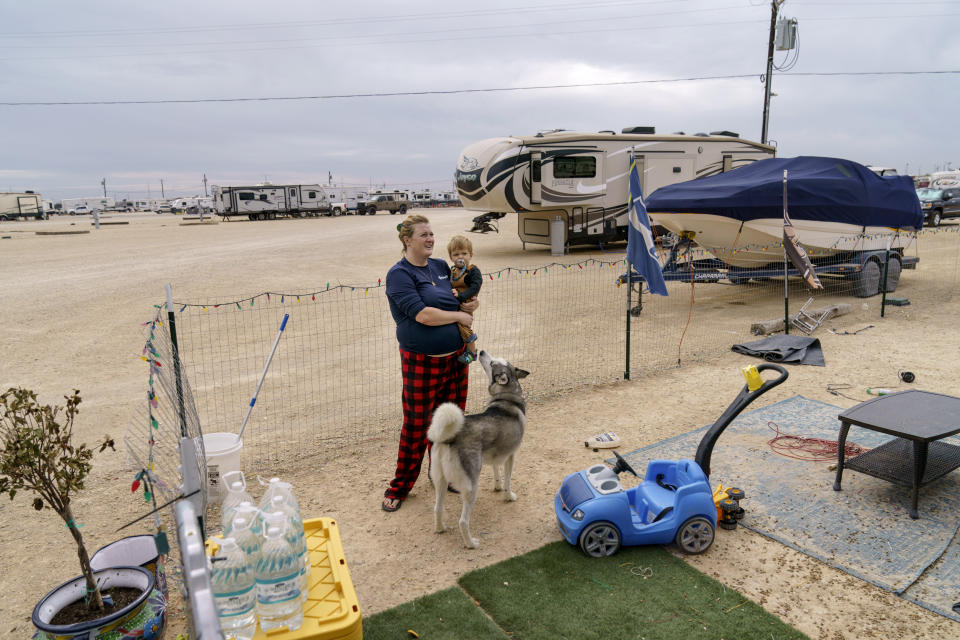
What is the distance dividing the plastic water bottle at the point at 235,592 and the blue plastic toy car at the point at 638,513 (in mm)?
1925

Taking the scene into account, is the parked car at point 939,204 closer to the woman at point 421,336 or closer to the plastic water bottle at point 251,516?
the woman at point 421,336

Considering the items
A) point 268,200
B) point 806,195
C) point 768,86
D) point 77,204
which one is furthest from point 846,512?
point 77,204

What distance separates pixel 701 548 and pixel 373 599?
6.71 ft

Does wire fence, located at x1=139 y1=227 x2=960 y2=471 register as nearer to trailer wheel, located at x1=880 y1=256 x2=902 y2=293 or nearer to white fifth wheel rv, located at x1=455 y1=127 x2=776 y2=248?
trailer wheel, located at x1=880 y1=256 x2=902 y2=293

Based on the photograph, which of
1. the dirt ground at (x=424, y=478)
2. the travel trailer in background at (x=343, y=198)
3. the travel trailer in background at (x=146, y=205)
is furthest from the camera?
the travel trailer in background at (x=146, y=205)

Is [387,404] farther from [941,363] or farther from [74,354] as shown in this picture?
[941,363]

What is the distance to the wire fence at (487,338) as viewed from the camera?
248 inches

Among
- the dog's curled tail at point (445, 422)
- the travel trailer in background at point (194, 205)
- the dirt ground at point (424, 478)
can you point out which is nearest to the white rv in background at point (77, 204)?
the travel trailer in background at point (194, 205)

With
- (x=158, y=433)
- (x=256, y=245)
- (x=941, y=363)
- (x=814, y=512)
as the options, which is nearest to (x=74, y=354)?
(x=158, y=433)

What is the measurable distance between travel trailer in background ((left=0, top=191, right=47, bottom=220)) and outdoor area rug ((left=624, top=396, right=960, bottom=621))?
217ft

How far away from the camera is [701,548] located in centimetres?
368

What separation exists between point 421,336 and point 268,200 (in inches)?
1713

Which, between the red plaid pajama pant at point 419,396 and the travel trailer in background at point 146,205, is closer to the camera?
the red plaid pajama pant at point 419,396

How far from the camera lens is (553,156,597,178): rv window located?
18484 millimetres
